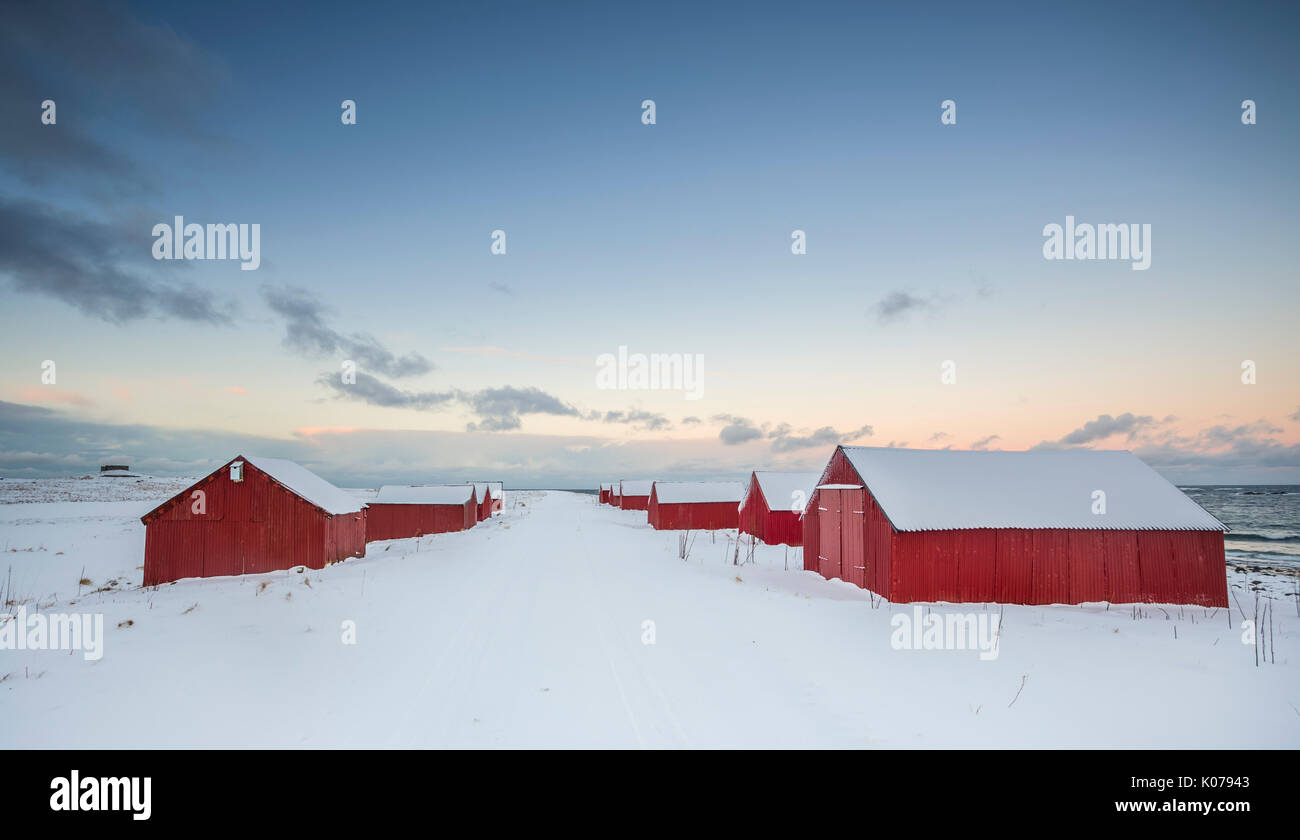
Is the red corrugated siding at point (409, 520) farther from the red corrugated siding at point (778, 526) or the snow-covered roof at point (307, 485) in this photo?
the red corrugated siding at point (778, 526)

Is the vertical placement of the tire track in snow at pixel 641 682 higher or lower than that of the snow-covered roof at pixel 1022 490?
lower

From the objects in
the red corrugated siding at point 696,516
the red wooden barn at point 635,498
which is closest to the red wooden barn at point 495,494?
the red wooden barn at point 635,498

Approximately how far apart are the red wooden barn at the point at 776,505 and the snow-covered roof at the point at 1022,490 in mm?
16036

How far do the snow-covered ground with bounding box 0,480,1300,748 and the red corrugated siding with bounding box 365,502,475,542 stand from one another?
35.5 metres

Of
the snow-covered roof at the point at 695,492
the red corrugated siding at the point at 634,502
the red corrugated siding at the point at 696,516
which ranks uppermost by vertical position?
the snow-covered roof at the point at 695,492

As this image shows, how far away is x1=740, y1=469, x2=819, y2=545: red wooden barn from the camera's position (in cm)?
3994

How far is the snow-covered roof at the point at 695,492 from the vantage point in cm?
5722

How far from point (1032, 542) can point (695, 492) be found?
40.9 m

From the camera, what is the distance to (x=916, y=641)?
12.7m

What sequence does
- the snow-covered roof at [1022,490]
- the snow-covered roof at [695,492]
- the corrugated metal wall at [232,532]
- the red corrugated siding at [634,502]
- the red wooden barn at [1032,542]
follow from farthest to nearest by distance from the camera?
the red corrugated siding at [634,502] → the snow-covered roof at [695,492] → the corrugated metal wall at [232,532] → the snow-covered roof at [1022,490] → the red wooden barn at [1032,542]

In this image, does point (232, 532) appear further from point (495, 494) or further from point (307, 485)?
point (495, 494)

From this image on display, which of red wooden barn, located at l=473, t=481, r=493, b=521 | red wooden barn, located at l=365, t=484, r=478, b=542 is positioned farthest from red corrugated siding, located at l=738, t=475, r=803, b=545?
red wooden barn, located at l=473, t=481, r=493, b=521
